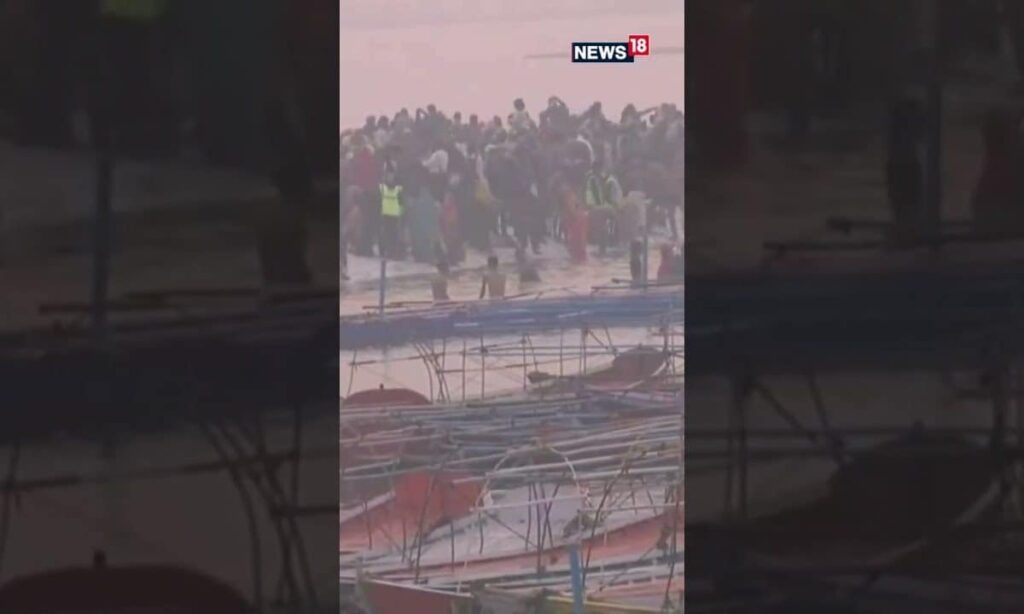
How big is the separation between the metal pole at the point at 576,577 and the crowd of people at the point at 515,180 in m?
0.68

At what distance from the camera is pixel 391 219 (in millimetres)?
3559

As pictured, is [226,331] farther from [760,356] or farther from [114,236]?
[760,356]

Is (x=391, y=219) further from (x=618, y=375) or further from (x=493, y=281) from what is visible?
(x=618, y=375)

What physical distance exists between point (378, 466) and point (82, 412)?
71 centimetres

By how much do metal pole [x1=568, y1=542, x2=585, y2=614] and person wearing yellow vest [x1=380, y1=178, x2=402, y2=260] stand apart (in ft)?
2.61

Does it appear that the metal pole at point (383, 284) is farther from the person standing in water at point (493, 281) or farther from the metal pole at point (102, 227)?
the metal pole at point (102, 227)

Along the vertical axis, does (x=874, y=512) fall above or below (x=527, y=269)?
below

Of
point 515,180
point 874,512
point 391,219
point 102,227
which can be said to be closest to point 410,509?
point 391,219

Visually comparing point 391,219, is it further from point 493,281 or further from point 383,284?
point 493,281

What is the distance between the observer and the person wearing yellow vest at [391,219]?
356 cm

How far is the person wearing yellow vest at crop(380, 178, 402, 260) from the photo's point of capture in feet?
11.7

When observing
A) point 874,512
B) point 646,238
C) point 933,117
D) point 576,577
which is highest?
point 933,117

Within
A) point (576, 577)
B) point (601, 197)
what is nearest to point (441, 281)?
point (601, 197)

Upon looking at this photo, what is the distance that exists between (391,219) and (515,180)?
30 centimetres
